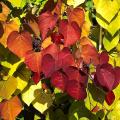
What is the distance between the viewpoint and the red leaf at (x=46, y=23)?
146cm

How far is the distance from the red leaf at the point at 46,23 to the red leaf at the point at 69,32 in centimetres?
3

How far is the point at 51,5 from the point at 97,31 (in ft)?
1.05

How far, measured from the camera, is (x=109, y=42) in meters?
1.73

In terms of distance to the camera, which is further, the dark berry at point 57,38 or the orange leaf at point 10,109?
the orange leaf at point 10,109

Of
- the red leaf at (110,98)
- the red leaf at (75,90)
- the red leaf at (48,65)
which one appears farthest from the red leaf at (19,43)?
the red leaf at (110,98)

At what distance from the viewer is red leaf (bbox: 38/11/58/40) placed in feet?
4.78

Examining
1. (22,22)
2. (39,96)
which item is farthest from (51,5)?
(39,96)

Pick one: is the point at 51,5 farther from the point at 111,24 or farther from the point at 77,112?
the point at 77,112

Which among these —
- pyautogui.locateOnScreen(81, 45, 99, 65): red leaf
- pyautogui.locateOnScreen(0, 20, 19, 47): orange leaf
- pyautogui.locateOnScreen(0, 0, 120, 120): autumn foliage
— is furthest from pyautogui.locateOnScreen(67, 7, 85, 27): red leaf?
pyautogui.locateOnScreen(0, 20, 19, 47): orange leaf

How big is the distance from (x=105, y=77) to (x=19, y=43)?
1.19 feet

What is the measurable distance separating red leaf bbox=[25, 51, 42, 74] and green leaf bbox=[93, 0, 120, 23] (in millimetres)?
329

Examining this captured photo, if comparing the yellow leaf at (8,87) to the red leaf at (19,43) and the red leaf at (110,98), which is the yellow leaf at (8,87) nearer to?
the red leaf at (19,43)

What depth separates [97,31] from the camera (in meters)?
1.83

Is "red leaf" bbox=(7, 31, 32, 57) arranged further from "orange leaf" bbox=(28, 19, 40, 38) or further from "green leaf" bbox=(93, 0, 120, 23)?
"green leaf" bbox=(93, 0, 120, 23)
